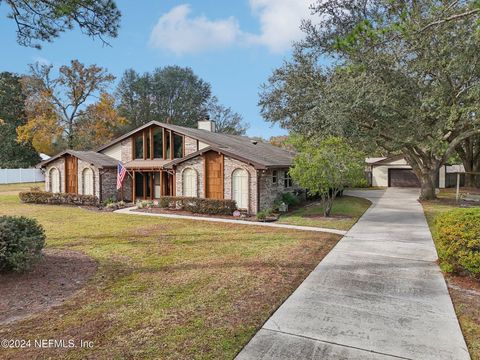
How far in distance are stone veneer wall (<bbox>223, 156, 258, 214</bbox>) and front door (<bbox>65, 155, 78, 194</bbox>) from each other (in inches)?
424

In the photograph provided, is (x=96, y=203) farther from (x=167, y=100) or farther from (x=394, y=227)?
(x=167, y=100)

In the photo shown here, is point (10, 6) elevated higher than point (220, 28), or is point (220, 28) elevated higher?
point (220, 28)

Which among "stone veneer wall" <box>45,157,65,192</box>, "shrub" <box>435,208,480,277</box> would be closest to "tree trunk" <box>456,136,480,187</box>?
"shrub" <box>435,208,480,277</box>

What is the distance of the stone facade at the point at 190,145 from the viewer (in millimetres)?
19203

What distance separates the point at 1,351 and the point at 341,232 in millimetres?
10075

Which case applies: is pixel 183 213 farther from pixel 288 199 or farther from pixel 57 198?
pixel 57 198

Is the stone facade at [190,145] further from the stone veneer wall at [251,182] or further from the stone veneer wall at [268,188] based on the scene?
the stone veneer wall at [268,188]

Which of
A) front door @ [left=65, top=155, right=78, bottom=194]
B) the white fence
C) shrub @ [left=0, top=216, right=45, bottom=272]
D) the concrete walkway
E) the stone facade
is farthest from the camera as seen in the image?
the white fence

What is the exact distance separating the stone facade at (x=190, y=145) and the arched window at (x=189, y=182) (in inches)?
77.1

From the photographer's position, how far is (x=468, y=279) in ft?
22.2

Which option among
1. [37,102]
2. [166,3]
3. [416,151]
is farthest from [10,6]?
[37,102]

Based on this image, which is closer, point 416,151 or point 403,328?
point 403,328

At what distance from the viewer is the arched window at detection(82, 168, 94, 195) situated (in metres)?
20.7

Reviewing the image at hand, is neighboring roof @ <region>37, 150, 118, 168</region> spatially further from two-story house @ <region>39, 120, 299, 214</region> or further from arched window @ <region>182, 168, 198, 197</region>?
arched window @ <region>182, 168, 198, 197</region>
